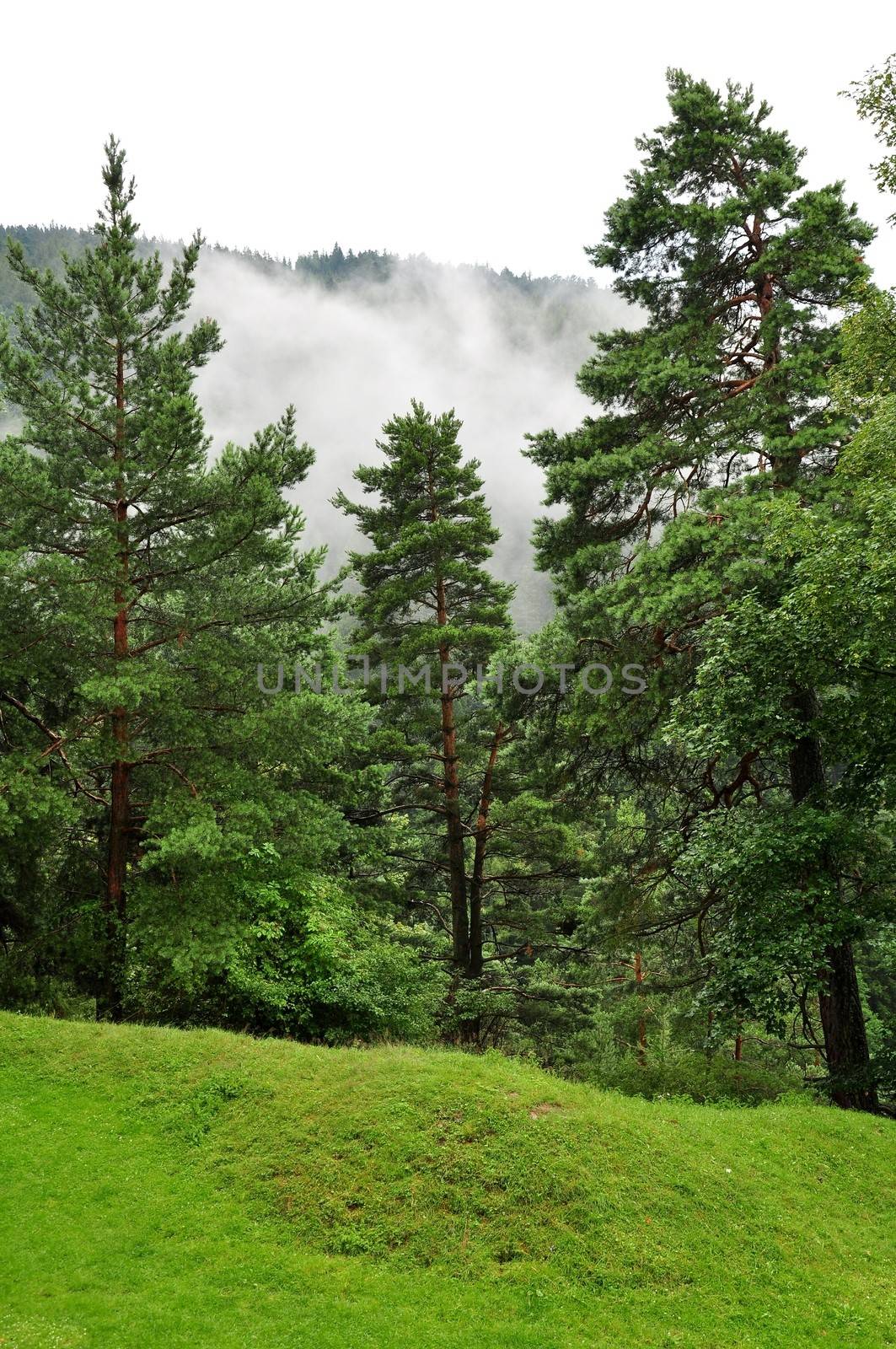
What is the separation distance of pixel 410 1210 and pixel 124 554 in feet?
35.6

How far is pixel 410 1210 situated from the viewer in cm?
756

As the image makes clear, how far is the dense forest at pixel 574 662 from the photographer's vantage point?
33.1ft

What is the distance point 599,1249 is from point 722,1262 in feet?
3.75

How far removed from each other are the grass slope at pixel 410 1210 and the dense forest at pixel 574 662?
2068mm

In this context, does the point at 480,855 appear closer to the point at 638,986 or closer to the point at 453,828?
the point at 453,828

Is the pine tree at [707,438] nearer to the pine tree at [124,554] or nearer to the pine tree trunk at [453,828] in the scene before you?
the pine tree trunk at [453,828]

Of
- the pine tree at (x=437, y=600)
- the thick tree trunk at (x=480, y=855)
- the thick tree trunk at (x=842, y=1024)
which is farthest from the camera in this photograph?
the thick tree trunk at (x=480, y=855)

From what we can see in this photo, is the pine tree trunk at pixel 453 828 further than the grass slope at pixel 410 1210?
Yes

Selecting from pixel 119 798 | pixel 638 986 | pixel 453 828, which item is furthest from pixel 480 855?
pixel 119 798

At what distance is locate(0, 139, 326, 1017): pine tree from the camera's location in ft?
41.8

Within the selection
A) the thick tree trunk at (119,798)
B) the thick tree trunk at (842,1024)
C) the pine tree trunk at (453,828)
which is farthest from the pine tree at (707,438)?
the thick tree trunk at (119,798)

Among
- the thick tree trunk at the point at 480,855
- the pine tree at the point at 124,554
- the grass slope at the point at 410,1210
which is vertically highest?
the pine tree at the point at 124,554

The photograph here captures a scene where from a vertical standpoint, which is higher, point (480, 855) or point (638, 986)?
point (480, 855)

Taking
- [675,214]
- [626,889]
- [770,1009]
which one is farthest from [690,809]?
[675,214]
